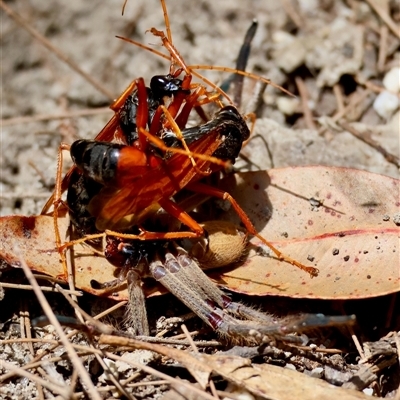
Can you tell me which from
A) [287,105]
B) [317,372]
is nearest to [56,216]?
[317,372]

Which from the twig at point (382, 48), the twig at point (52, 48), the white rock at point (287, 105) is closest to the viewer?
the white rock at point (287, 105)

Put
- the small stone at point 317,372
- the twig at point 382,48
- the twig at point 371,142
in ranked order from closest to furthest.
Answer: the small stone at point 317,372 < the twig at point 371,142 < the twig at point 382,48

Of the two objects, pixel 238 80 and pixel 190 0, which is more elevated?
pixel 190 0

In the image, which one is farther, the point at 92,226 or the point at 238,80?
the point at 238,80

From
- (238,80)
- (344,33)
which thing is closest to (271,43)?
(344,33)

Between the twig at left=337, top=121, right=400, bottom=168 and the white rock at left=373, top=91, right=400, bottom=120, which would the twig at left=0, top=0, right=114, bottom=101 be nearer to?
the twig at left=337, top=121, right=400, bottom=168

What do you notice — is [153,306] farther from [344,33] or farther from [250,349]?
[344,33]

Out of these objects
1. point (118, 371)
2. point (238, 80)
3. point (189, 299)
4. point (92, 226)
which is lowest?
point (118, 371)

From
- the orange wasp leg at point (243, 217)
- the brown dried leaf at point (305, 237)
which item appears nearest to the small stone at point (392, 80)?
the brown dried leaf at point (305, 237)

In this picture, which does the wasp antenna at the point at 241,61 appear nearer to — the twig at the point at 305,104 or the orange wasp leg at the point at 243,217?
the twig at the point at 305,104
